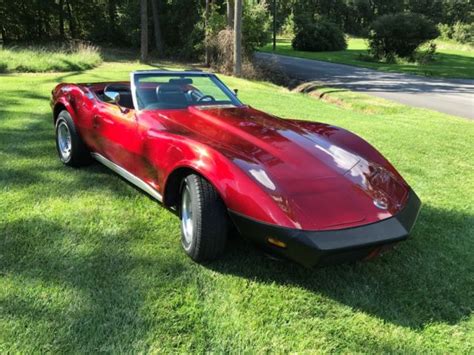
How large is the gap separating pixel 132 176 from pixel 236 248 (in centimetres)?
122

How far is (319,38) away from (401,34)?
39.1 feet

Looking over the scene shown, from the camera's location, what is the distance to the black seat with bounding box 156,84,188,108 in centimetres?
416

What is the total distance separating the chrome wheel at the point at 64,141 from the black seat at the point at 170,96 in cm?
143

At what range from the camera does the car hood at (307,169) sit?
2746 mm

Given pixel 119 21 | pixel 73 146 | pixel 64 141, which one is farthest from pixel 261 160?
pixel 119 21

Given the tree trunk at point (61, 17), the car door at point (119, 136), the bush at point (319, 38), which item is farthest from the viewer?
the bush at point (319, 38)

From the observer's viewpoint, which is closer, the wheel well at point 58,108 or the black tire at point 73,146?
the black tire at point 73,146

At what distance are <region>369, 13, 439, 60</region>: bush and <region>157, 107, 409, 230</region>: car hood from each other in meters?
30.0

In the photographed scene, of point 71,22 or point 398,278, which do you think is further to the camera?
point 71,22

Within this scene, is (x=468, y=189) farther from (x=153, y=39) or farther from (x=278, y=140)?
(x=153, y=39)

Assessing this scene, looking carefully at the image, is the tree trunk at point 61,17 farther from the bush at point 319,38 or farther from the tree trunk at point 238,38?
the tree trunk at point 238,38

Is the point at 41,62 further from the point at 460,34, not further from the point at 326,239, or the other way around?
the point at 460,34

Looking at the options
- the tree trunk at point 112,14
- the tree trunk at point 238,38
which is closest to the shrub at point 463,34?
the tree trunk at point 112,14

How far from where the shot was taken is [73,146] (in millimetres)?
4844
